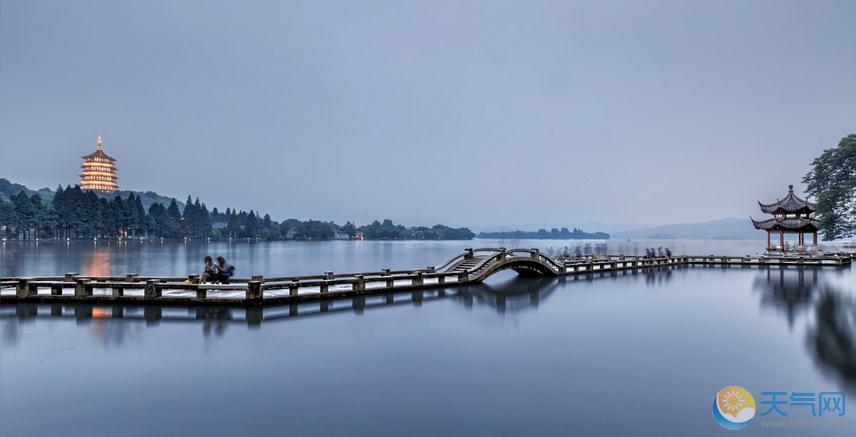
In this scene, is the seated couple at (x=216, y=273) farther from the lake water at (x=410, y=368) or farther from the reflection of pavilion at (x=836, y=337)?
the reflection of pavilion at (x=836, y=337)

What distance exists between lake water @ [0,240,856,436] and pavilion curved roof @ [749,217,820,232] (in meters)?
33.6

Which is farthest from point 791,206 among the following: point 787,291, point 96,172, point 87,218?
point 96,172

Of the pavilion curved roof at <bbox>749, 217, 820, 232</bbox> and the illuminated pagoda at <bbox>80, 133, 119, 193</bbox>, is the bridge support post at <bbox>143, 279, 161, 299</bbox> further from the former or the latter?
the illuminated pagoda at <bbox>80, 133, 119, 193</bbox>

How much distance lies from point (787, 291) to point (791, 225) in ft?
96.4

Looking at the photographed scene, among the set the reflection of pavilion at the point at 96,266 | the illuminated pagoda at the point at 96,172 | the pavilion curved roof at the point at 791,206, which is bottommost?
the reflection of pavilion at the point at 96,266

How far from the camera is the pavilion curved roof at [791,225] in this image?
43.2m

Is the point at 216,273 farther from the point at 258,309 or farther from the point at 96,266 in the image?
the point at 96,266

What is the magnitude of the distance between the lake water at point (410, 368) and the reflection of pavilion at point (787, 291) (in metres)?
0.58

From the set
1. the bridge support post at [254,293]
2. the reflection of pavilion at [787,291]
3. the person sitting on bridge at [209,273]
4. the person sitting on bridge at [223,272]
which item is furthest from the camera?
the reflection of pavilion at [787,291]

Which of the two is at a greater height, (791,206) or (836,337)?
(791,206)

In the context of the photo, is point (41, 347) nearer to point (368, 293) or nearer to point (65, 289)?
point (65, 289)

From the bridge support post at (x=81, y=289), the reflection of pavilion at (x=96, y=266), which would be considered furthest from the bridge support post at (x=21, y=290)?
the reflection of pavilion at (x=96, y=266)

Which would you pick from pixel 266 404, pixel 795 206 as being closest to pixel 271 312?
pixel 266 404

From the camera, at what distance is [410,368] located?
8.99 m
